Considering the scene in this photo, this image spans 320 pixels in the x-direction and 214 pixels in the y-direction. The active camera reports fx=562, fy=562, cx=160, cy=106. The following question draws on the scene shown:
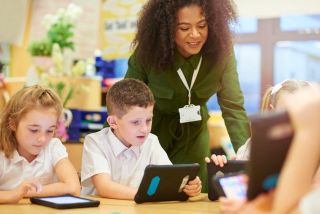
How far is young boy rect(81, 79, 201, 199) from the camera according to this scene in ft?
6.63

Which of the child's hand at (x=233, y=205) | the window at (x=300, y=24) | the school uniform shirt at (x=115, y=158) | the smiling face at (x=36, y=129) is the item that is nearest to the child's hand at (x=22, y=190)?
the smiling face at (x=36, y=129)

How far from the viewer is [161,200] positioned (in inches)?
70.2

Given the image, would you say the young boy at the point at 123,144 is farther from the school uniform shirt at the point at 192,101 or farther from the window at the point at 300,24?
the window at the point at 300,24

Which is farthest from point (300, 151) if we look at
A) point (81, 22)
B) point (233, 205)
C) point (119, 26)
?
point (81, 22)

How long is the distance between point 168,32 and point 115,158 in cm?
59

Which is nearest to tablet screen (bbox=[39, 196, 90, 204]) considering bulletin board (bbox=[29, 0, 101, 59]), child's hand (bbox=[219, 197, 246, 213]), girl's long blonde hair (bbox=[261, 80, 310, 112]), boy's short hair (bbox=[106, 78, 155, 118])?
boy's short hair (bbox=[106, 78, 155, 118])

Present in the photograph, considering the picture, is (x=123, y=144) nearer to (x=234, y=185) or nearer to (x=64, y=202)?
(x=64, y=202)

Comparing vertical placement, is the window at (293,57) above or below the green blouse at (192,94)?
above

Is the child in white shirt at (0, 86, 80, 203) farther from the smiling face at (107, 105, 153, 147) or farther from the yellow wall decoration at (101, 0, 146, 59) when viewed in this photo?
the yellow wall decoration at (101, 0, 146, 59)

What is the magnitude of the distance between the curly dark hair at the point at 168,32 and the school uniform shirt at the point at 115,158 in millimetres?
405

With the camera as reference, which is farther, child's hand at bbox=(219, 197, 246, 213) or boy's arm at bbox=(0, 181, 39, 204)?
boy's arm at bbox=(0, 181, 39, 204)

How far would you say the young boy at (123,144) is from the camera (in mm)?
2021

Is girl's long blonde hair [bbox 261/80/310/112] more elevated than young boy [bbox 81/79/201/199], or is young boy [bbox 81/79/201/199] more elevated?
girl's long blonde hair [bbox 261/80/310/112]

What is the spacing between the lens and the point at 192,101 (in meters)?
2.46
